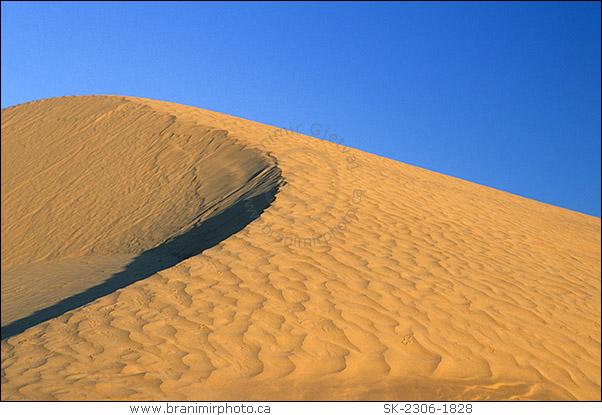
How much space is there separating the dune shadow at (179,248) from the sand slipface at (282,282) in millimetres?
55

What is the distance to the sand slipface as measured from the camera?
4.87 meters

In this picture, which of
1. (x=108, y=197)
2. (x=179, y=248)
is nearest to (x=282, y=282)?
(x=179, y=248)

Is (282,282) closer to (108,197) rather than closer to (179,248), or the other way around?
(179,248)

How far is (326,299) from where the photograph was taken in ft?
20.3

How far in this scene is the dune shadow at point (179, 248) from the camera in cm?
709

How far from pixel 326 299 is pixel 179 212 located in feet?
18.3

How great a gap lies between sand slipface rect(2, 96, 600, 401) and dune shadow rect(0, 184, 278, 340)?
0.18 feet

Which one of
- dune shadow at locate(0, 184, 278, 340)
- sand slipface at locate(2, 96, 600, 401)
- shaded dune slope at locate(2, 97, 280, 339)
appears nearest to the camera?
sand slipface at locate(2, 96, 600, 401)

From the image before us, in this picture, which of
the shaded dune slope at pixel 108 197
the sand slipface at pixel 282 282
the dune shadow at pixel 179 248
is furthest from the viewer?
the shaded dune slope at pixel 108 197

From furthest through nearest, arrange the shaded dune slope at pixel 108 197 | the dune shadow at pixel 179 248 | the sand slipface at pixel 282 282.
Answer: the shaded dune slope at pixel 108 197 → the dune shadow at pixel 179 248 → the sand slipface at pixel 282 282

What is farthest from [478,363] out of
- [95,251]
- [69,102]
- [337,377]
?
[69,102]

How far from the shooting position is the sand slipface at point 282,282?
4867 millimetres

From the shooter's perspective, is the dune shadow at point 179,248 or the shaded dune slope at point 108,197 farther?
the shaded dune slope at point 108,197

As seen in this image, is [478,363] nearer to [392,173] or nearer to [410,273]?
[410,273]
